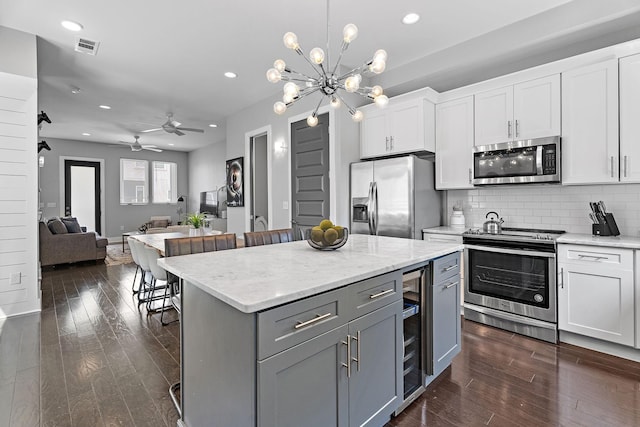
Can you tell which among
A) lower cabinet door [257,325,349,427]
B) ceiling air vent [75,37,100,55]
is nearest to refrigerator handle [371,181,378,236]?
lower cabinet door [257,325,349,427]

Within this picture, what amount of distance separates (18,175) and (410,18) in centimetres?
431

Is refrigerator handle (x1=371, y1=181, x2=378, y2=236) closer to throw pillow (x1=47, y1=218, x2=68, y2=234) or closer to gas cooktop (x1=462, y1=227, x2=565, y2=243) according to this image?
gas cooktop (x1=462, y1=227, x2=565, y2=243)

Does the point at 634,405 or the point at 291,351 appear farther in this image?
the point at 634,405

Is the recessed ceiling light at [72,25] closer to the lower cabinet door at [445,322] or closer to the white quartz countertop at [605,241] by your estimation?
the lower cabinet door at [445,322]

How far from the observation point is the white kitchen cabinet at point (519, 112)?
2.96 metres

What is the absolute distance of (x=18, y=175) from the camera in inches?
133

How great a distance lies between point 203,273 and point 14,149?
343 centimetres

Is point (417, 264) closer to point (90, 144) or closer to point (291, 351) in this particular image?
point (291, 351)

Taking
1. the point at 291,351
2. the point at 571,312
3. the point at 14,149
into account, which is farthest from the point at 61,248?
the point at 571,312

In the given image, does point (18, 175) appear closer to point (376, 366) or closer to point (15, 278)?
point (15, 278)

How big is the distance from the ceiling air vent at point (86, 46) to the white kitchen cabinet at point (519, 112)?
4.17m

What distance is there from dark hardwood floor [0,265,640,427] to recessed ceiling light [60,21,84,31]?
9.67 feet

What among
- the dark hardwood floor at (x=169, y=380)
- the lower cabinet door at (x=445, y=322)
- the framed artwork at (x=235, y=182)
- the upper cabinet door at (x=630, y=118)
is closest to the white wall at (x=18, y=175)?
the dark hardwood floor at (x=169, y=380)

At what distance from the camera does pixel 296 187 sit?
467 centimetres
